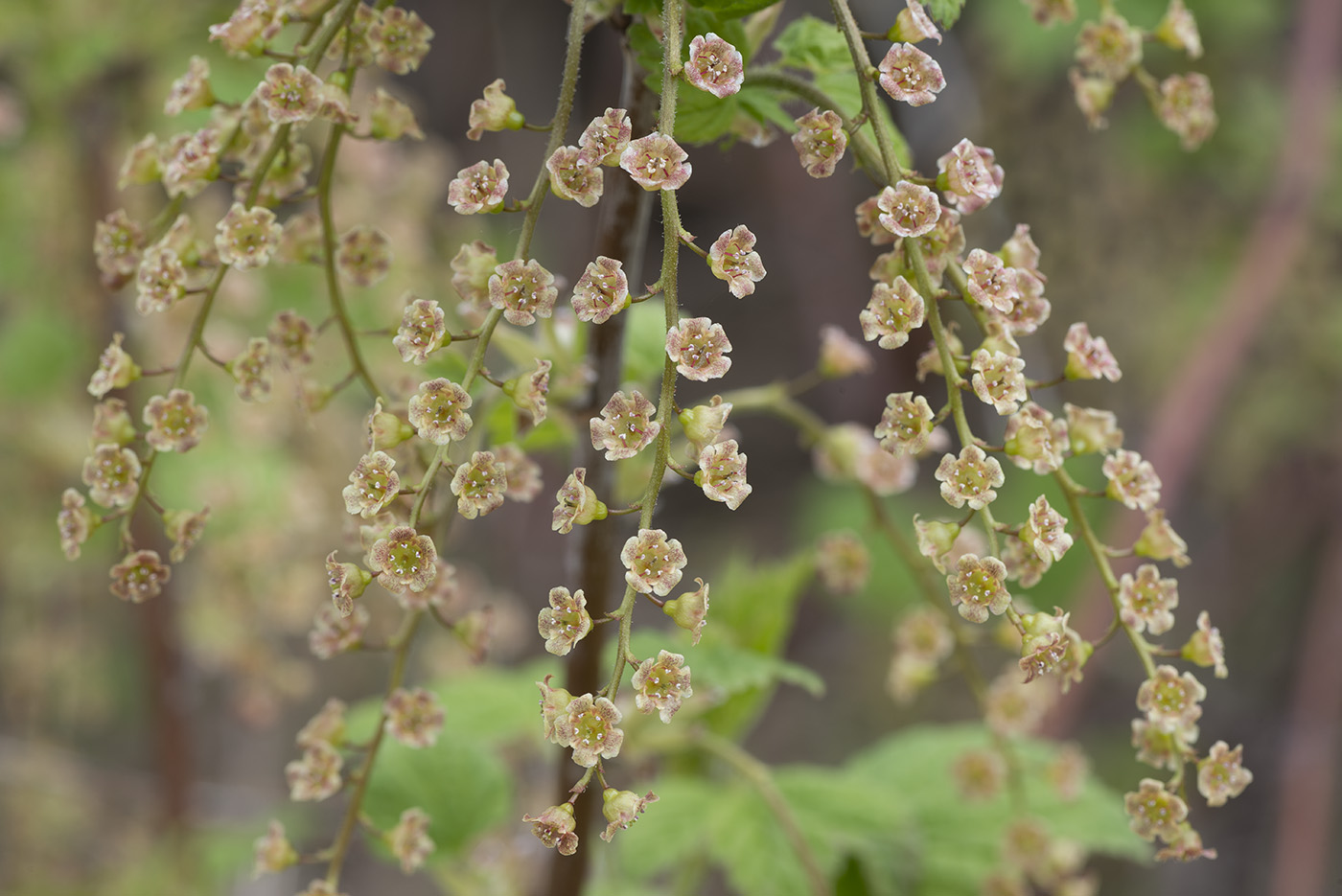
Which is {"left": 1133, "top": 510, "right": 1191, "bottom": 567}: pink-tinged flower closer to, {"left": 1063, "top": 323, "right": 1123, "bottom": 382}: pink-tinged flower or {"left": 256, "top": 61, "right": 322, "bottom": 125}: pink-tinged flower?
{"left": 1063, "top": 323, "right": 1123, "bottom": 382}: pink-tinged flower

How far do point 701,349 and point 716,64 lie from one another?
0.40ft

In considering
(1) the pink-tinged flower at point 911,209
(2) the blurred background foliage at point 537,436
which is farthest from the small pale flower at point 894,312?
(2) the blurred background foliage at point 537,436

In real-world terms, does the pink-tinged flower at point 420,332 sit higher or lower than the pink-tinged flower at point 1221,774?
higher

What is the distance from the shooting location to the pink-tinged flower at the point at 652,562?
45cm

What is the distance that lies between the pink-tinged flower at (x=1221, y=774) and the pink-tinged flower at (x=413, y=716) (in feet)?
1.24

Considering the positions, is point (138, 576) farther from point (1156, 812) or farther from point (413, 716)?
point (1156, 812)

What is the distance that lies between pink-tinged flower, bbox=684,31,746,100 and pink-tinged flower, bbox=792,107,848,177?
5 cm

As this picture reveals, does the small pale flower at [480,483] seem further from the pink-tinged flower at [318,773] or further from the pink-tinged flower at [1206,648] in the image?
the pink-tinged flower at [1206,648]

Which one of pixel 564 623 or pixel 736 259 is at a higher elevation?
pixel 736 259

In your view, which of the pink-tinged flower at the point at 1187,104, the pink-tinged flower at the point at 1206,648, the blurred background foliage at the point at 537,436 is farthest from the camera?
the blurred background foliage at the point at 537,436

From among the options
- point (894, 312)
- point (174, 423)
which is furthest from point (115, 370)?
point (894, 312)

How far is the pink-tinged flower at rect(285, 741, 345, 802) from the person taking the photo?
0.61 meters

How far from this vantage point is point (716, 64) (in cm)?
47

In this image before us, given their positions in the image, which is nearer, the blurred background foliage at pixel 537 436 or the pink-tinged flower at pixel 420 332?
the pink-tinged flower at pixel 420 332
